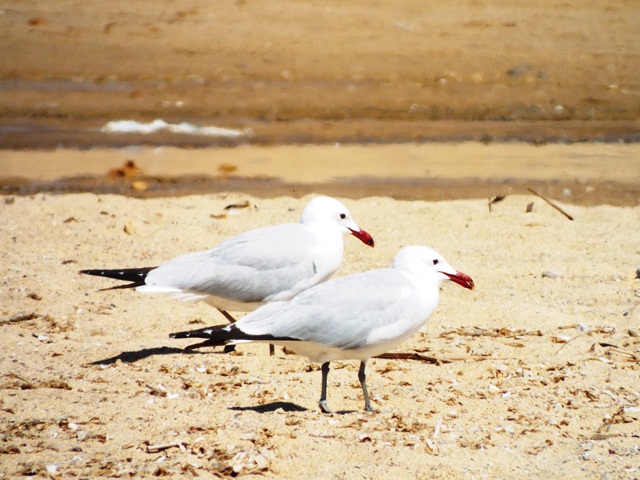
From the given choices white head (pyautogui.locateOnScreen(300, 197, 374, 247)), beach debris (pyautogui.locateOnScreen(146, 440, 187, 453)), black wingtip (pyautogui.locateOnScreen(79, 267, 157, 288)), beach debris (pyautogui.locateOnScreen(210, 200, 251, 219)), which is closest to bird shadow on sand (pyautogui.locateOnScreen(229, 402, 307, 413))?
beach debris (pyautogui.locateOnScreen(146, 440, 187, 453))

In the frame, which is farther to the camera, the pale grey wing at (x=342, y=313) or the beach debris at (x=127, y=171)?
the beach debris at (x=127, y=171)

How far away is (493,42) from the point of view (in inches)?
602

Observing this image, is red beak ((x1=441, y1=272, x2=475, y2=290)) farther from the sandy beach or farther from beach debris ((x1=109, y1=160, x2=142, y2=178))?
beach debris ((x1=109, y1=160, x2=142, y2=178))

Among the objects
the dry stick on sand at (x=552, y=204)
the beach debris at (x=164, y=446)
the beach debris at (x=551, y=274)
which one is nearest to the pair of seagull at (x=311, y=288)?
the beach debris at (x=164, y=446)

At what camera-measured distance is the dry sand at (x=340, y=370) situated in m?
4.22

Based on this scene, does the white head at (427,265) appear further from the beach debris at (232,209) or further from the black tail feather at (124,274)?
the beach debris at (232,209)

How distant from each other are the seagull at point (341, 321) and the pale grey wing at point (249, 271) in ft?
2.54

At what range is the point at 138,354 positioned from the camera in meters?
5.58

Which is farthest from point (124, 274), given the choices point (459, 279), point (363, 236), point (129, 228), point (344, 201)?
point (344, 201)

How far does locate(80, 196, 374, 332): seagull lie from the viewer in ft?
18.8

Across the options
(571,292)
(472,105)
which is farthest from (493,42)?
(571,292)

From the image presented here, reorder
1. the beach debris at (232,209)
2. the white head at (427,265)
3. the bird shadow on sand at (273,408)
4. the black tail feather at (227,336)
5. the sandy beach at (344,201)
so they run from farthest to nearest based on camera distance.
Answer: the beach debris at (232,209), the white head at (427,265), the bird shadow on sand at (273,408), the black tail feather at (227,336), the sandy beach at (344,201)

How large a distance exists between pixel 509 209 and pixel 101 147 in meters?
4.83

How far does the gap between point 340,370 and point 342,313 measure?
91 centimetres
